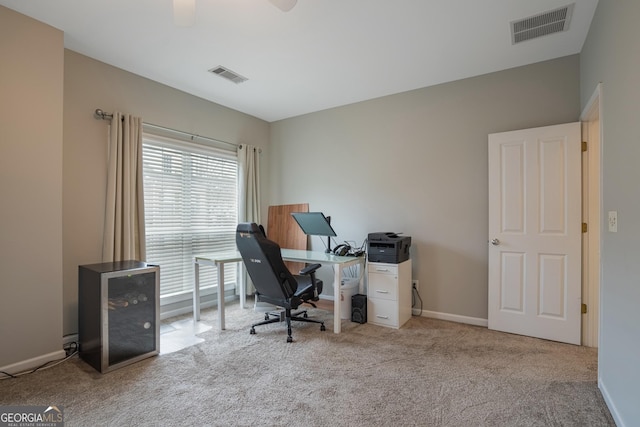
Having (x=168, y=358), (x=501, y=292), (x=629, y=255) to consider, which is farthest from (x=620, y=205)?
(x=168, y=358)

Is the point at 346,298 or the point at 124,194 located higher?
the point at 124,194

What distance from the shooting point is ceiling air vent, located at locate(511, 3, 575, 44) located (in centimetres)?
238

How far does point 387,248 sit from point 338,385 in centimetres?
157

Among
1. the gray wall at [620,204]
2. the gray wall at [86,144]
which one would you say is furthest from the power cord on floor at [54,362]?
the gray wall at [620,204]

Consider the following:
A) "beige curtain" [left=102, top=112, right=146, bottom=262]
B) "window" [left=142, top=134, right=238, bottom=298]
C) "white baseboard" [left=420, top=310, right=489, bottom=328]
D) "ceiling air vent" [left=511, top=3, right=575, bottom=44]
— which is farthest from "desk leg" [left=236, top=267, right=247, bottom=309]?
"ceiling air vent" [left=511, top=3, right=575, bottom=44]

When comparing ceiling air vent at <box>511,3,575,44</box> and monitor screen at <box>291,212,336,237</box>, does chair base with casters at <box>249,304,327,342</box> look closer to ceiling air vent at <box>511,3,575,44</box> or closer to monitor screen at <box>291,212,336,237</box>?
monitor screen at <box>291,212,336,237</box>

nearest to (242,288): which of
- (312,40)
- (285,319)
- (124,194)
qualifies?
(285,319)

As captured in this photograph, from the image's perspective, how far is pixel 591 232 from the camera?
280 cm

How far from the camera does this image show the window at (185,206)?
3582mm

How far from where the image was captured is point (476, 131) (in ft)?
11.2

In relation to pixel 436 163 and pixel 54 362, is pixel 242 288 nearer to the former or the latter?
pixel 54 362

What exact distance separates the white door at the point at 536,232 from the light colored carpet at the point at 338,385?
262 millimetres

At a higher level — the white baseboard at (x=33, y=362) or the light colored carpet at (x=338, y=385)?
the white baseboard at (x=33, y=362)

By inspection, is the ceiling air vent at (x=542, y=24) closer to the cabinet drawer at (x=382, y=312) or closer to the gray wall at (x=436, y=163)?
the gray wall at (x=436, y=163)
